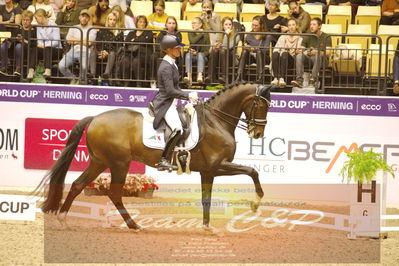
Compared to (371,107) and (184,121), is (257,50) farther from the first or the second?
(184,121)

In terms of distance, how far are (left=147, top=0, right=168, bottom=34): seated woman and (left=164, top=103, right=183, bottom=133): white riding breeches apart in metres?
4.83

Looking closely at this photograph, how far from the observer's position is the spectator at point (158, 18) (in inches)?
651

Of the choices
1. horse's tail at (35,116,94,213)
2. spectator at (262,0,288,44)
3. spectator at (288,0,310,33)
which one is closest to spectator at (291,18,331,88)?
spectator at (288,0,310,33)

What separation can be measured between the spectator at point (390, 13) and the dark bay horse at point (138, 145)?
5694 mm

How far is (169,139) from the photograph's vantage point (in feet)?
39.0

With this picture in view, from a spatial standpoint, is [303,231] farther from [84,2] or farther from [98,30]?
[84,2]

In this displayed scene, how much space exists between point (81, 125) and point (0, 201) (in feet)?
5.02

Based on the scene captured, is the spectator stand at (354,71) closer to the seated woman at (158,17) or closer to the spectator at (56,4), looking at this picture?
the seated woman at (158,17)

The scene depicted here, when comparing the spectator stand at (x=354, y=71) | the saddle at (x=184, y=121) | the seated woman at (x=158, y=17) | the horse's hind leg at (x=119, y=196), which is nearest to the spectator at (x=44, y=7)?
the seated woman at (x=158, y=17)

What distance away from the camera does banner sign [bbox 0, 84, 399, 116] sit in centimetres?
1490

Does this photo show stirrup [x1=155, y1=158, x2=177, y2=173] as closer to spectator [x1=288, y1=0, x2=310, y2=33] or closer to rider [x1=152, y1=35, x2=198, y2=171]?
rider [x1=152, y1=35, x2=198, y2=171]

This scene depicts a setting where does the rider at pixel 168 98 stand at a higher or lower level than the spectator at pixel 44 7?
lower

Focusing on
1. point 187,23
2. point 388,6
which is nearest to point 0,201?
point 187,23

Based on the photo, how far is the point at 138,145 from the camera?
1214 cm
